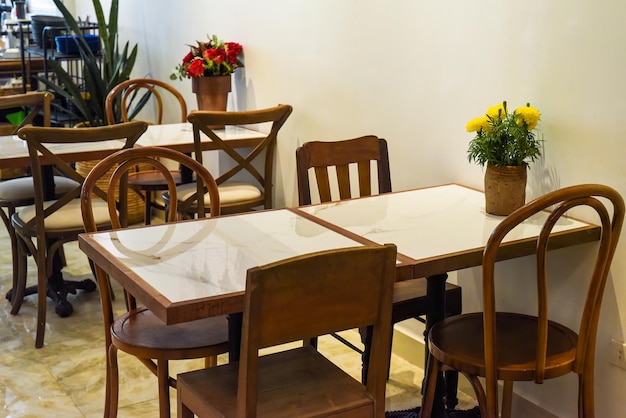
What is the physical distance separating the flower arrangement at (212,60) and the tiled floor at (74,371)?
1.21 m

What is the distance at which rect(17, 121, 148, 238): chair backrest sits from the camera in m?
2.96

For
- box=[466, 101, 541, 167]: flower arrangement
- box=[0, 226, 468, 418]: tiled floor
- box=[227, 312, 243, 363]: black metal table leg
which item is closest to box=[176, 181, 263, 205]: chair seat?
box=[0, 226, 468, 418]: tiled floor

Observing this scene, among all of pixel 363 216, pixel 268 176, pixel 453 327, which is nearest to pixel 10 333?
pixel 268 176

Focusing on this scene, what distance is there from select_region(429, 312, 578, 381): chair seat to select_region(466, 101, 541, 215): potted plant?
339 millimetres

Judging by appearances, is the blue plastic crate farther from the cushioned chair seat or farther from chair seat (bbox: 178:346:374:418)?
chair seat (bbox: 178:346:374:418)

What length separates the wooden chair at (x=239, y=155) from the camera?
330 cm

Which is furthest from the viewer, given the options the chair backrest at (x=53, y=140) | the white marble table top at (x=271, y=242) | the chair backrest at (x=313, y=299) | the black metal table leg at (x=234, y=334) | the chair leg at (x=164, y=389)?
the chair backrest at (x=53, y=140)

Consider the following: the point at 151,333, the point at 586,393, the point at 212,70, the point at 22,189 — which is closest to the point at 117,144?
the point at 22,189

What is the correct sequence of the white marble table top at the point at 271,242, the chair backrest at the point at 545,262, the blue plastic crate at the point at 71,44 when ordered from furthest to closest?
the blue plastic crate at the point at 71,44 < the chair backrest at the point at 545,262 < the white marble table top at the point at 271,242

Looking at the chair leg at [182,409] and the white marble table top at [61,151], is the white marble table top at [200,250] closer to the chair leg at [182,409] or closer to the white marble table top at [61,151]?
the chair leg at [182,409]

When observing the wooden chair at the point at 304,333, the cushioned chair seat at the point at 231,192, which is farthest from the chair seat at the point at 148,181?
the wooden chair at the point at 304,333

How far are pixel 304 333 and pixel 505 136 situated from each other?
1013 mm

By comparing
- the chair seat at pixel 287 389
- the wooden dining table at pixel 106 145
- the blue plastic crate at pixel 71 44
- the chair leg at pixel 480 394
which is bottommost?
the chair leg at pixel 480 394

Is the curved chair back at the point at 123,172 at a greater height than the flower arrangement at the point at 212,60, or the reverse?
the flower arrangement at the point at 212,60
